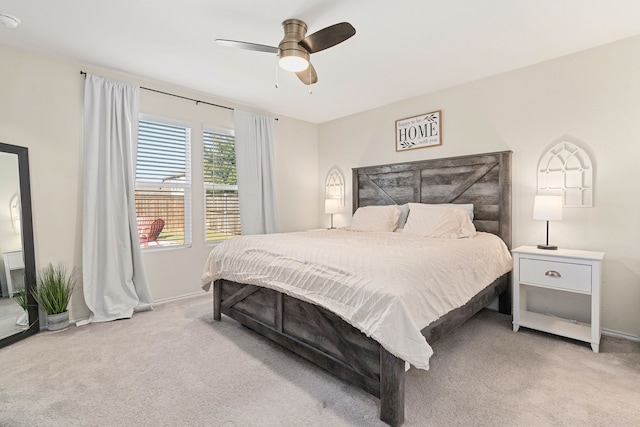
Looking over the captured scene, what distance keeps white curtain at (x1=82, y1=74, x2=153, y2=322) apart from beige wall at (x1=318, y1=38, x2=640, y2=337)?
3388 mm

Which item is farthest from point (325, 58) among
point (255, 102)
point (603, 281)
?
point (603, 281)

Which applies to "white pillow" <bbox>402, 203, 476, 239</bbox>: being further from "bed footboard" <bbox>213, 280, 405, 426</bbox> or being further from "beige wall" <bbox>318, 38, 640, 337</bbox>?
"bed footboard" <bbox>213, 280, 405, 426</bbox>

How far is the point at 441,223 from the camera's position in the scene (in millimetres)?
3088

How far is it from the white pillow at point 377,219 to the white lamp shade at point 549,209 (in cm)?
142

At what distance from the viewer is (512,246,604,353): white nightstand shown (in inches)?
91.9

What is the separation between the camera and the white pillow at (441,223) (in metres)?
3.00

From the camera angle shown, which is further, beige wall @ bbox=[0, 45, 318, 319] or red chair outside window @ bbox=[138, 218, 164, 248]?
red chair outside window @ bbox=[138, 218, 164, 248]

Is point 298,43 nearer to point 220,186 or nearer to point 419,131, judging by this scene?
point 419,131

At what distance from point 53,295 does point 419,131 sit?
169 inches

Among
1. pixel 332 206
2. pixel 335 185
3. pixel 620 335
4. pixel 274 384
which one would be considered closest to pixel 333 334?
pixel 274 384

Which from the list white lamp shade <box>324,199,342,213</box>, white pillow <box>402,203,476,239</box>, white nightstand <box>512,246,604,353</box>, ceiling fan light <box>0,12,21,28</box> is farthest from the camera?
white lamp shade <box>324,199,342,213</box>

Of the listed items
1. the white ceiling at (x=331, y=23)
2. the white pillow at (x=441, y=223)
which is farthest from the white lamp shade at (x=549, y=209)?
the white ceiling at (x=331, y=23)

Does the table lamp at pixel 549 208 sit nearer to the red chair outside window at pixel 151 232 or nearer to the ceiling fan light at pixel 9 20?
the red chair outside window at pixel 151 232

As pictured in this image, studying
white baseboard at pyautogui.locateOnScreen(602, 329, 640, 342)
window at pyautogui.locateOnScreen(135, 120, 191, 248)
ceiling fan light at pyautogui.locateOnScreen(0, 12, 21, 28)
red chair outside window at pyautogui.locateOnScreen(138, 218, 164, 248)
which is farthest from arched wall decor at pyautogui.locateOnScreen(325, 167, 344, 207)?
ceiling fan light at pyautogui.locateOnScreen(0, 12, 21, 28)
